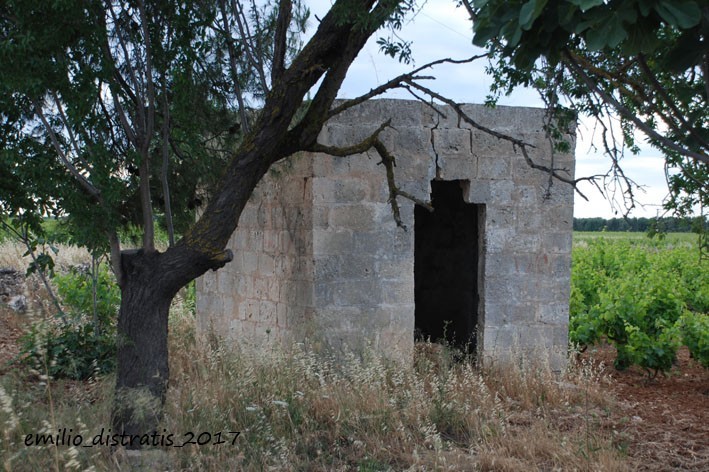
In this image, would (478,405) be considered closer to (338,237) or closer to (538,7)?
(338,237)

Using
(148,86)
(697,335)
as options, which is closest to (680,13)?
(148,86)

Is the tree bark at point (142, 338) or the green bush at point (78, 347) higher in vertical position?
the tree bark at point (142, 338)

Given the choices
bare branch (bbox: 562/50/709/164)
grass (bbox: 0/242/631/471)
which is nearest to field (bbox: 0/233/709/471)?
grass (bbox: 0/242/631/471)

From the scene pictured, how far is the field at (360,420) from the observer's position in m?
4.79

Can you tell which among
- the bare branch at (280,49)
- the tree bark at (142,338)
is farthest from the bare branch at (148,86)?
the bare branch at (280,49)

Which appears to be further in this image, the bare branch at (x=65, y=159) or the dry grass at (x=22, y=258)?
the dry grass at (x=22, y=258)

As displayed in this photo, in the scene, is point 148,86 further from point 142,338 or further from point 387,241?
point 387,241

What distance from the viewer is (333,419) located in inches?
219

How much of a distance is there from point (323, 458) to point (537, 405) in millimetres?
2636

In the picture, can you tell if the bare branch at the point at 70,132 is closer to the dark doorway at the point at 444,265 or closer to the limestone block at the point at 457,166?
the limestone block at the point at 457,166

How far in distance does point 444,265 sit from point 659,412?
3839 mm

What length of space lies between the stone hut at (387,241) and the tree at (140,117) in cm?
80

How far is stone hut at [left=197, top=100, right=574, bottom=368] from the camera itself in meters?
6.91

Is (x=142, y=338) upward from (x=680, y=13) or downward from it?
downward
